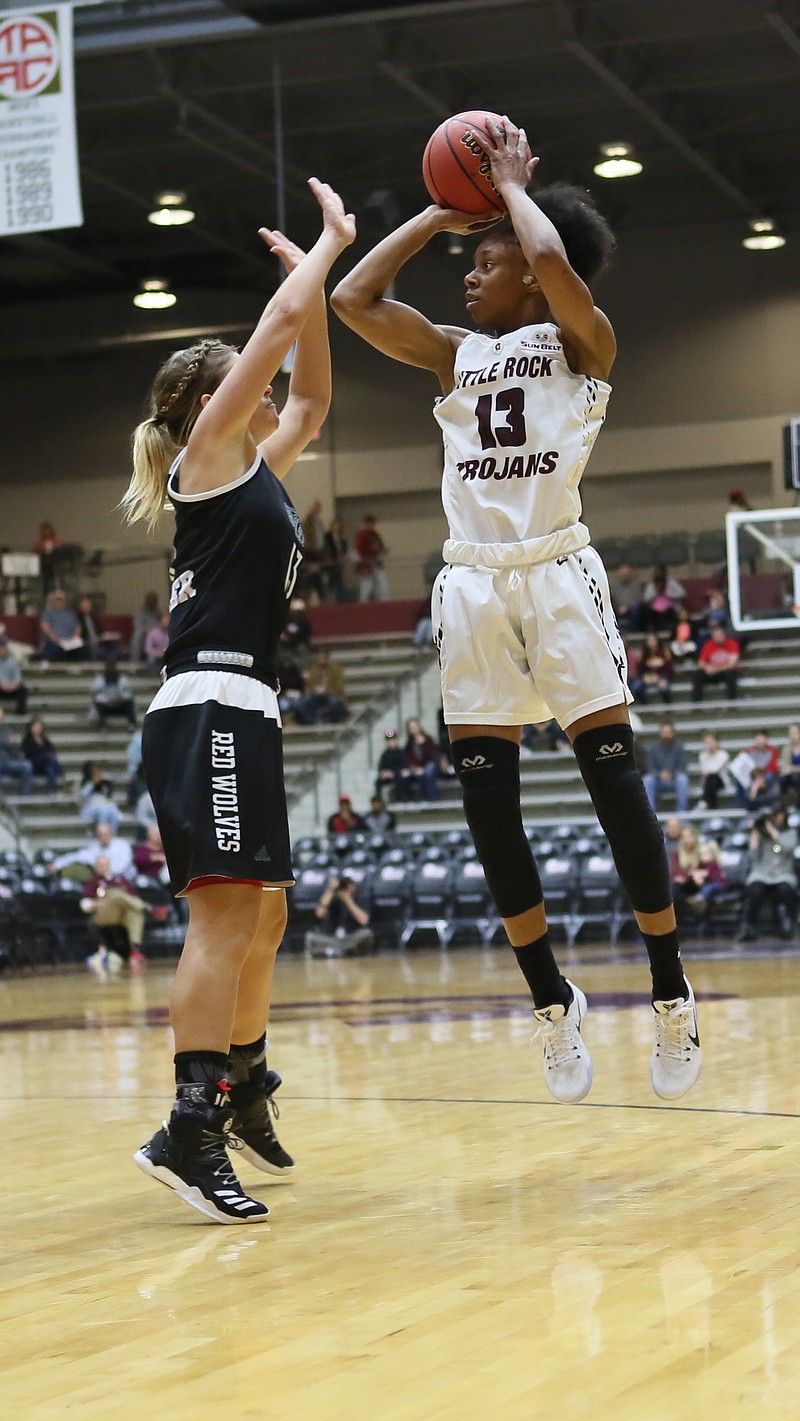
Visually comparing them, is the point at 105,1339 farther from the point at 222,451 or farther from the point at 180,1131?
the point at 222,451

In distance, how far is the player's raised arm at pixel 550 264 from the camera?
4.27m

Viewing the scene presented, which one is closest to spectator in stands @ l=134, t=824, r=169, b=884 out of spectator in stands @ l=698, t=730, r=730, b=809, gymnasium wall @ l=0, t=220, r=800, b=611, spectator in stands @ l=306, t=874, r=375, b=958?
spectator in stands @ l=306, t=874, r=375, b=958

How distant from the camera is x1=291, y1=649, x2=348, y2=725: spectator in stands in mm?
22281

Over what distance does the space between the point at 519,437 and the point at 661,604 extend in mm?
18103

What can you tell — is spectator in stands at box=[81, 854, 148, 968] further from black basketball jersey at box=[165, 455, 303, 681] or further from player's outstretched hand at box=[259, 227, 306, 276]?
black basketball jersey at box=[165, 455, 303, 681]

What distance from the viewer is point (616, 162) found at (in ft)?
76.9

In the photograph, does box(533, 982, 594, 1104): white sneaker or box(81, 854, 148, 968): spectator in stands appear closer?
box(533, 982, 594, 1104): white sneaker

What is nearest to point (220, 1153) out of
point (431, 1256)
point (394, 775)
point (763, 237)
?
point (431, 1256)

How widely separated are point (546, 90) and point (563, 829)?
9.28 metres

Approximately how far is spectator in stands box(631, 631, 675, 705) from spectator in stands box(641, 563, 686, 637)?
2.83 feet

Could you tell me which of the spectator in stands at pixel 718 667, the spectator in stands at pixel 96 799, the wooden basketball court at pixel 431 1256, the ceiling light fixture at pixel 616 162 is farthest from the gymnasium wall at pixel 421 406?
the wooden basketball court at pixel 431 1256

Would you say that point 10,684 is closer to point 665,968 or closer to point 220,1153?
point 665,968

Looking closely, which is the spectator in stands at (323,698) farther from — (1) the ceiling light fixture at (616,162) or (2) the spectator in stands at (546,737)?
(1) the ceiling light fixture at (616,162)

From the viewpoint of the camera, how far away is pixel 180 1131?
392cm
